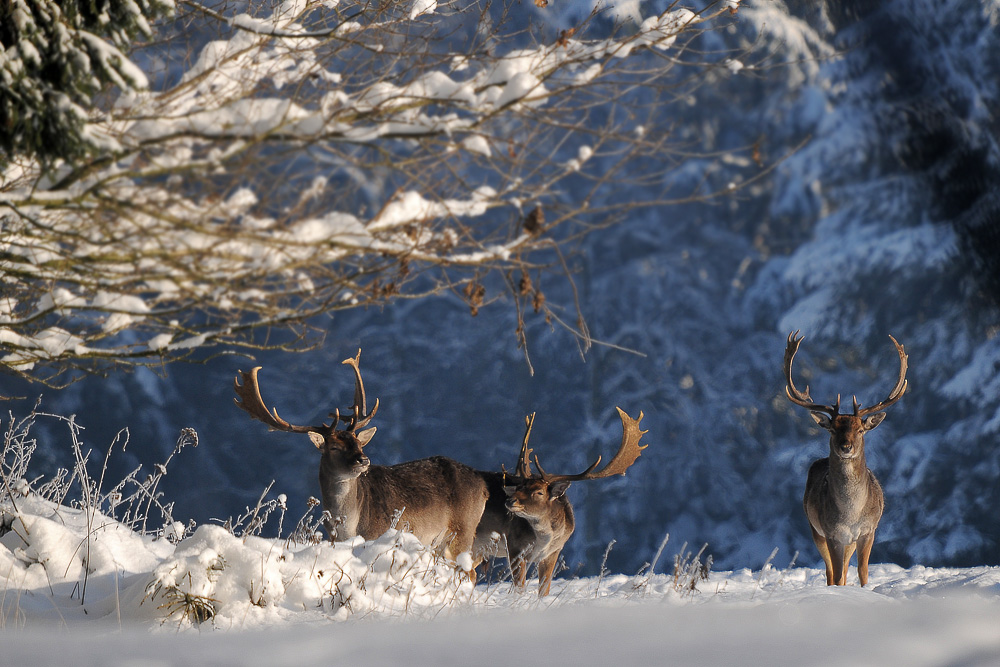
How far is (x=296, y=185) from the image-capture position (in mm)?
2936

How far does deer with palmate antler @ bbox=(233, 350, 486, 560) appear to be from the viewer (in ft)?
18.6

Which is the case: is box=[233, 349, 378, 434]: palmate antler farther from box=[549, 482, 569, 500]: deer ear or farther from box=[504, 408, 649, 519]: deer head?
box=[549, 482, 569, 500]: deer ear

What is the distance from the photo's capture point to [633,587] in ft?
15.0

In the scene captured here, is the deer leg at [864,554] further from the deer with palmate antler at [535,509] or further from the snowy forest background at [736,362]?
the snowy forest background at [736,362]

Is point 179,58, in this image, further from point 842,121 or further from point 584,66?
point 842,121

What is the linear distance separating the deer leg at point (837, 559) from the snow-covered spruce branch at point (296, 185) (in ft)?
15.1

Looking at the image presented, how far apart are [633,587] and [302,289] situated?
254 centimetres

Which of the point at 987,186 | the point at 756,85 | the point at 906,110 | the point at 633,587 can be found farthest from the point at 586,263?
the point at 633,587

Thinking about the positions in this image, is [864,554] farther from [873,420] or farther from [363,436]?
[363,436]

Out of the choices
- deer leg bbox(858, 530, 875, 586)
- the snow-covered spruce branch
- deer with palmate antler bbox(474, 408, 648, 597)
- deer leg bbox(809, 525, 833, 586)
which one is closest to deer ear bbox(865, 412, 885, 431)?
deer leg bbox(858, 530, 875, 586)

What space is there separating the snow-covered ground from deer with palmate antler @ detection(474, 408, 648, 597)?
2.80 ft

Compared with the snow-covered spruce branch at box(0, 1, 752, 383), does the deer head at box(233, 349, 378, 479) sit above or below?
below

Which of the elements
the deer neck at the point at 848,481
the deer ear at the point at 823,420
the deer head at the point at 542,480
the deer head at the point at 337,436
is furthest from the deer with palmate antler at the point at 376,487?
the deer neck at the point at 848,481

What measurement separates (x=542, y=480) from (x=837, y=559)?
2.45 meters
